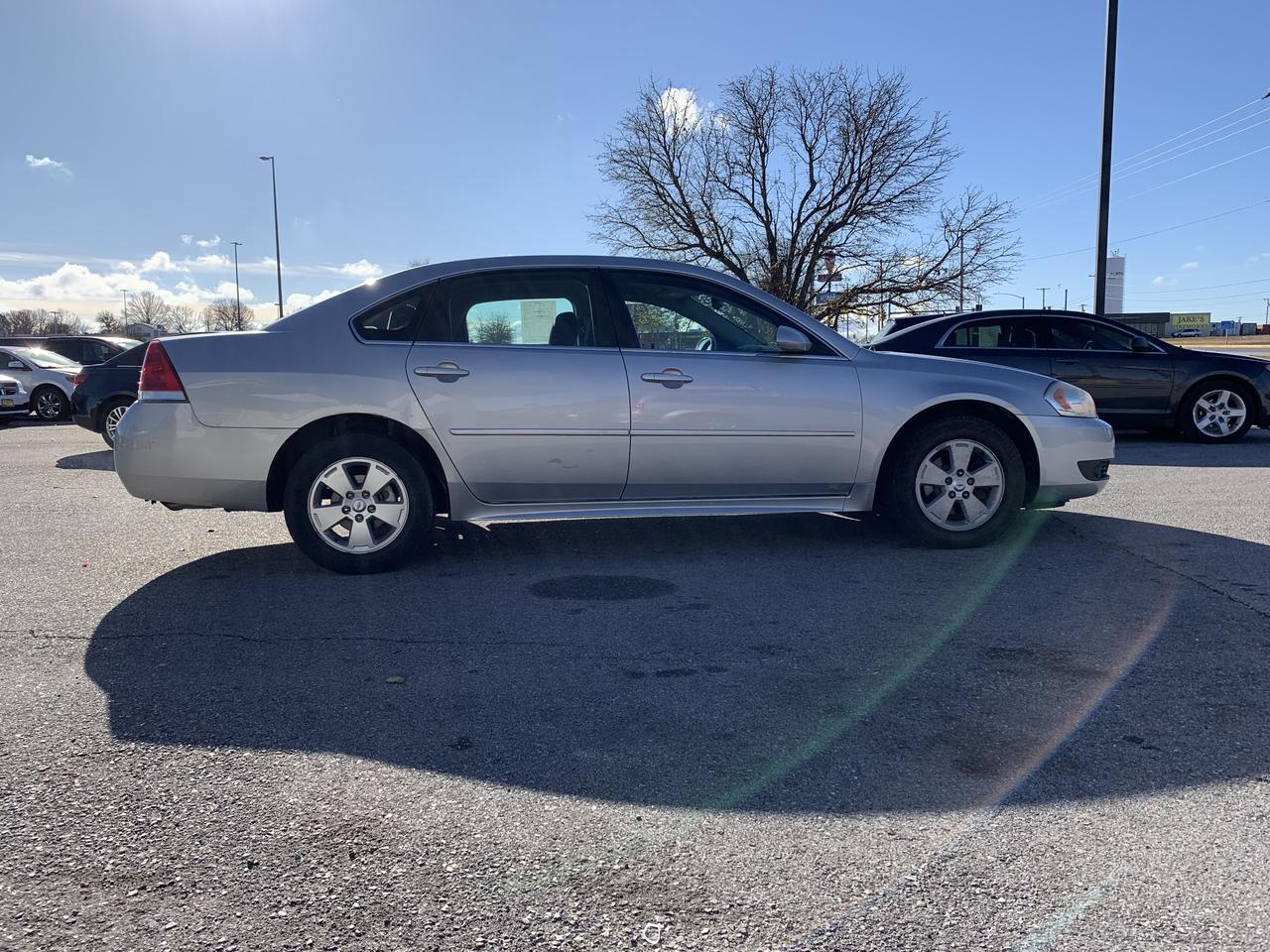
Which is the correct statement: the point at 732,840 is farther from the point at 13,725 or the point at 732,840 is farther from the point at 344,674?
the point at 13,725

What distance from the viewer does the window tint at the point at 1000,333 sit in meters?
10.7

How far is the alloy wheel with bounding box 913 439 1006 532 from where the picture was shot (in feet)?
18.3

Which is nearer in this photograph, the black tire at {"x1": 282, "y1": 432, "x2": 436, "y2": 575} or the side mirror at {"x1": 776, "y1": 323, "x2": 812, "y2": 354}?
the black tire at {"x1": 282, "y1": 432, "x2": 436, "y2": 575}

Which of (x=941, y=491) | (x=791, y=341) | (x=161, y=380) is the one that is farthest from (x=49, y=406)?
(x=941, y=491)

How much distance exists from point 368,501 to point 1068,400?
155 inches

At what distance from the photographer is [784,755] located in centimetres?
286

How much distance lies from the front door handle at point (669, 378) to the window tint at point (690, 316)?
174 millimetres

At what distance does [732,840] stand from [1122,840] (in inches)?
35.9

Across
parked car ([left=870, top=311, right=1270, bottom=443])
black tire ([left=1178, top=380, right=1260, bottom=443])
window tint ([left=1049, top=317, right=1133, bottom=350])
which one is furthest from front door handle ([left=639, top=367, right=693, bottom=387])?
black tire ([left=1178, top=380, right=1260, bottom=443])

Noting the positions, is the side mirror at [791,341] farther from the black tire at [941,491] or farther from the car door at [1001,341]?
the car door at [1001,341]

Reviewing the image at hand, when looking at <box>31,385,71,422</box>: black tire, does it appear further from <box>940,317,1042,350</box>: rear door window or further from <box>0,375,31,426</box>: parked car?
<box>940,317,1042,350</box>: rear door window

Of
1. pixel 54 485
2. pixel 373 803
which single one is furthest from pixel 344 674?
pixel 54 485

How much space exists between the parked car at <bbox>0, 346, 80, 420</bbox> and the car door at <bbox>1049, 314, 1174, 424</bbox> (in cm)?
1636

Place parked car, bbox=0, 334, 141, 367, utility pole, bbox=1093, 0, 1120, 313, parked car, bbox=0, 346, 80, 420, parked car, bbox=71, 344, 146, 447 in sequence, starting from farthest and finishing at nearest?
parked car, bbox=0, 334, 141, 367 < parked car, bbox=0, 346, 80, 420 < utility pole, bbox=1093, 0, 1120, 313 < parked car, bbox=71, 344, 146, 447
